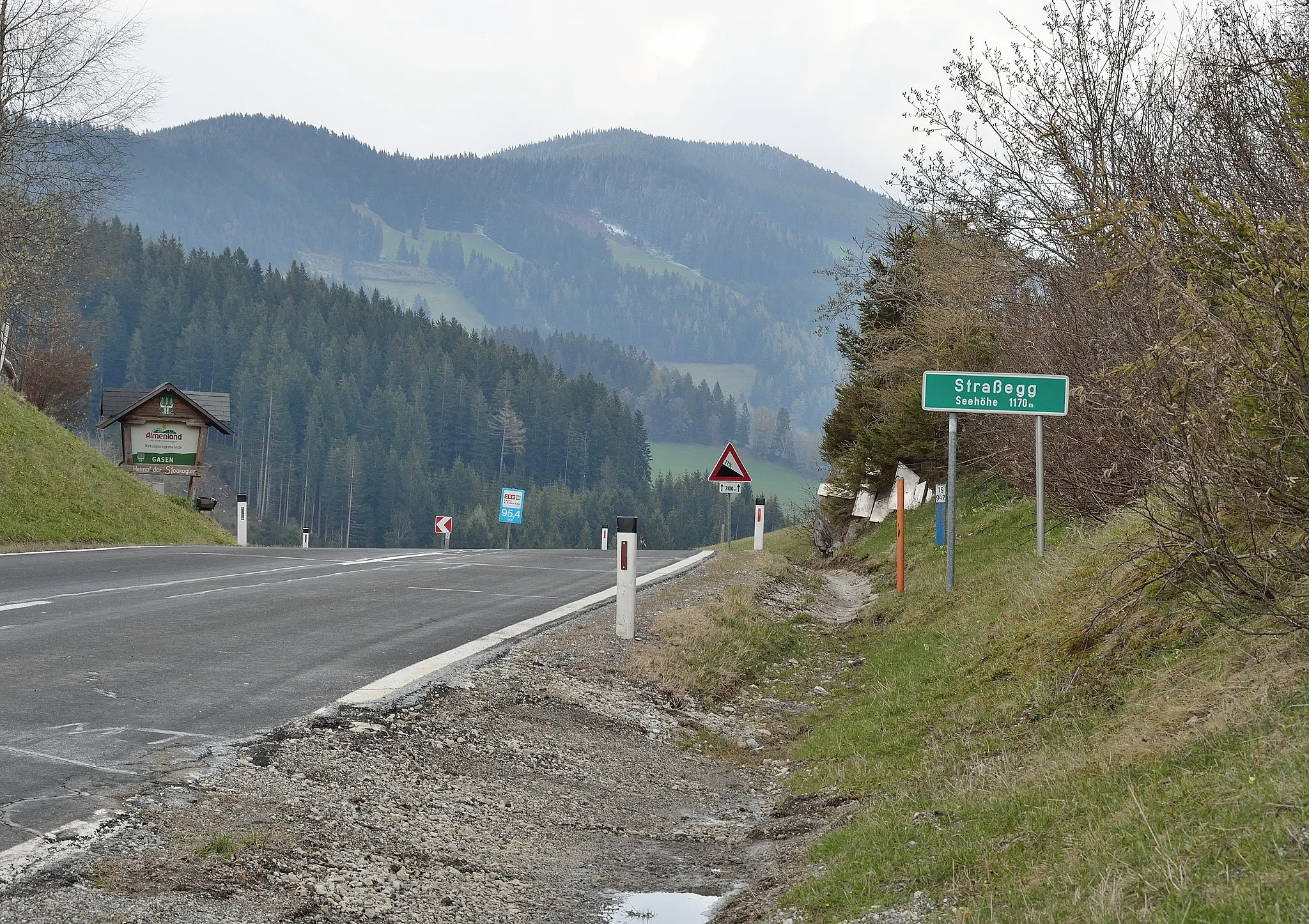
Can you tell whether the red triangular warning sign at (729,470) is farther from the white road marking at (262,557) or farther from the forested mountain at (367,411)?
the forested mountain at (367,411)

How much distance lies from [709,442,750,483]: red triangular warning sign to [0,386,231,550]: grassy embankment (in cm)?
1268

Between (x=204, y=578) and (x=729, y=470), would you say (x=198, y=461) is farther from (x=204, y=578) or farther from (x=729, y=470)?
(x=204, y=578)

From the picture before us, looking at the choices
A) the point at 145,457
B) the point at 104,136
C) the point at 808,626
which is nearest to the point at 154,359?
the point at 145,457

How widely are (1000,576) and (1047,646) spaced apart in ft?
18.6

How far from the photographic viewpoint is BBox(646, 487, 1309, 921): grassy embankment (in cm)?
407

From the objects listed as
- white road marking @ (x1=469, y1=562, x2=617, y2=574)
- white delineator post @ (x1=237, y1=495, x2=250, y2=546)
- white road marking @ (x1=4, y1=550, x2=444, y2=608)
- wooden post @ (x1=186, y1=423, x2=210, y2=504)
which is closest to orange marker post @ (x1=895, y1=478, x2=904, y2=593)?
white road marking @ (x1=469, y1=562, x2=617, y2=574)

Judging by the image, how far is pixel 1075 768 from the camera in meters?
5.91

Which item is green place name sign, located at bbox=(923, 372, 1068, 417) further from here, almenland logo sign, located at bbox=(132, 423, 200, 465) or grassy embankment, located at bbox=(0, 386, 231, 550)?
almenland logo sign, located at bbox=(132, 423, 200, 465)

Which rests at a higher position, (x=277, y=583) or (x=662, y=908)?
(x=277, y=583)

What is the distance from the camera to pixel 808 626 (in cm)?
1648

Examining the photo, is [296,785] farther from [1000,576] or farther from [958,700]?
[1000,576]

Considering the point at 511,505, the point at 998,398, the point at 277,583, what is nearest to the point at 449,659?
the point at 277,583

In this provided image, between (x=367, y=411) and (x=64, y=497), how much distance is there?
5899 inches

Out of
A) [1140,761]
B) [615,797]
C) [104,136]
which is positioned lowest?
[615,797]
